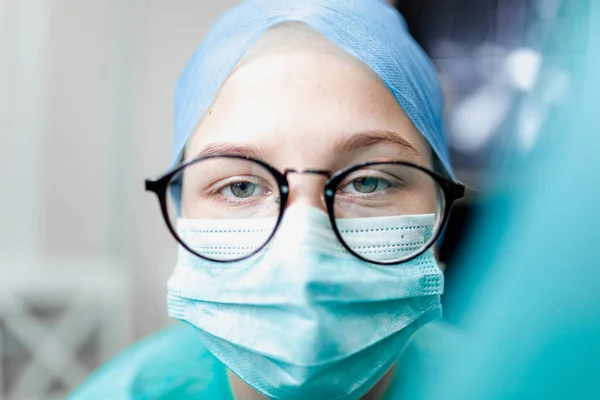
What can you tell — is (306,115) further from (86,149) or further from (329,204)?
(86,149)

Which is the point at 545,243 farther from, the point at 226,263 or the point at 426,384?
the point at 226,263

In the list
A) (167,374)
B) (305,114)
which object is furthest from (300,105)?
(167,374)

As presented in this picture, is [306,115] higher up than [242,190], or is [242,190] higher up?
[306,115]

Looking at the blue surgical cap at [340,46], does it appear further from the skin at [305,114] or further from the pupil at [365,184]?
the pupil at [365,184]

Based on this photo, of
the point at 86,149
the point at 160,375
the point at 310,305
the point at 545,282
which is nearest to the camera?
the point at 545,282

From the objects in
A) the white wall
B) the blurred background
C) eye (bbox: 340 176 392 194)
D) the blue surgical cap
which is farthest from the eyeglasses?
the white wall

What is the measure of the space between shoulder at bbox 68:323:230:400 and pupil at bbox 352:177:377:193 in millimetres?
438

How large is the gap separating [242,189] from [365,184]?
17 cm

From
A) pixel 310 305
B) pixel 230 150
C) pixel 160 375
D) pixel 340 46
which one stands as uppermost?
pixel 340 46

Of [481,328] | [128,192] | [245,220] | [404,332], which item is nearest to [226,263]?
[245,220]

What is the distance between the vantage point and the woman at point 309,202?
67cm

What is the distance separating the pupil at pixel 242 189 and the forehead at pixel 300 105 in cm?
6

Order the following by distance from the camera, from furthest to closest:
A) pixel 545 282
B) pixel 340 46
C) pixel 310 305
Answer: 1. pixel 340 46
2. pixel 310 305
3. pixel 545 282

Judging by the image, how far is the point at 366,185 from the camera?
0.75 metres
